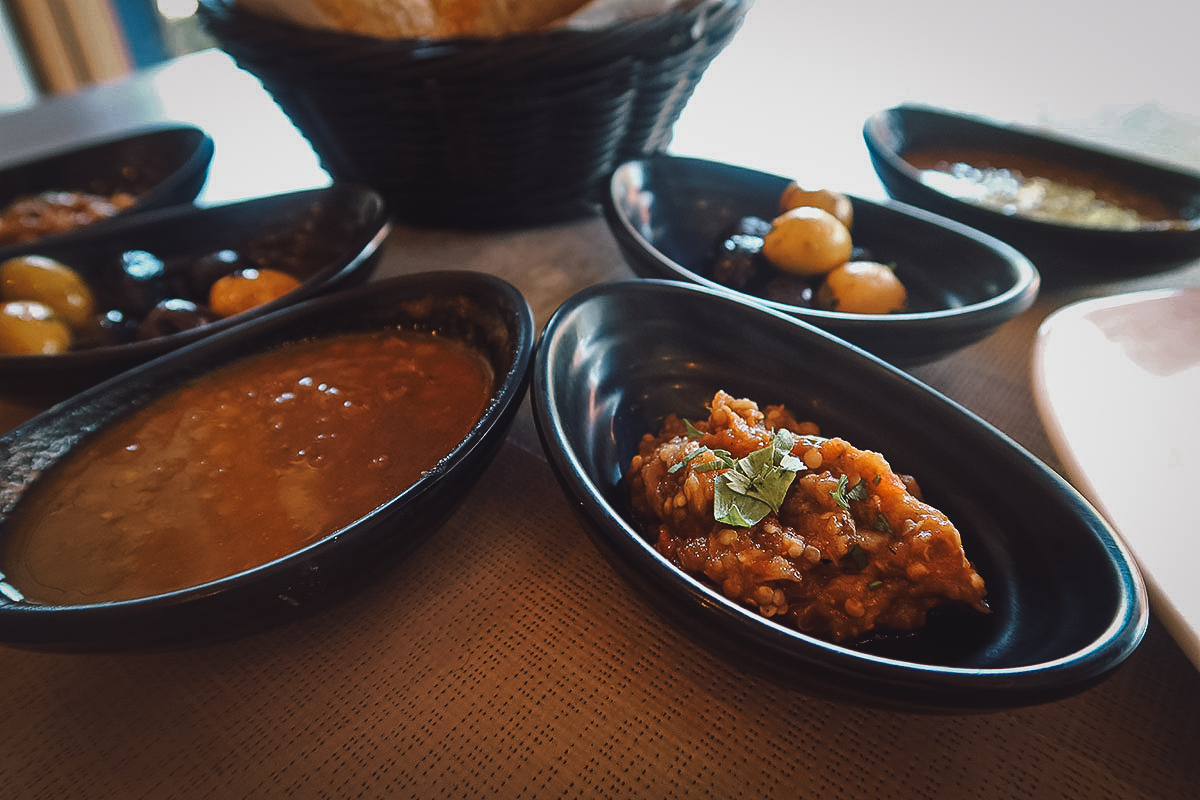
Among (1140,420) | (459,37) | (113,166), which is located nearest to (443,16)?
(459,37)

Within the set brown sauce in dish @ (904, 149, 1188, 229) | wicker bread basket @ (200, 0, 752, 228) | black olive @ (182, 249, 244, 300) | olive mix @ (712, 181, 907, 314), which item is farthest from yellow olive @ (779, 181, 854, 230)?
black olive @ (182, 249, 244, 300)

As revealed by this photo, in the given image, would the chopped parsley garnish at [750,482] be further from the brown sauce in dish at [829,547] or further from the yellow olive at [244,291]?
the yellow olive at [244,291]

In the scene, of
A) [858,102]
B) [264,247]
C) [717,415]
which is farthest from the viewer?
[858,102]

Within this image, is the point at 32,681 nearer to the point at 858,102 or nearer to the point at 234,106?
the point at 234,106

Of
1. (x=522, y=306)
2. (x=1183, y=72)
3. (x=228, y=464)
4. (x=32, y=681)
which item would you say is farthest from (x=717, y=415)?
(x=1183, y=72)

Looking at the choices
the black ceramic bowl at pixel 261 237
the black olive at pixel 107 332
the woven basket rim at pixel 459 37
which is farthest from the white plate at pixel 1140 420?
the black olive at pixel 107 332

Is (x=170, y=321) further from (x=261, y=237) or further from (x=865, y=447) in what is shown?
(x=865, y=447)
